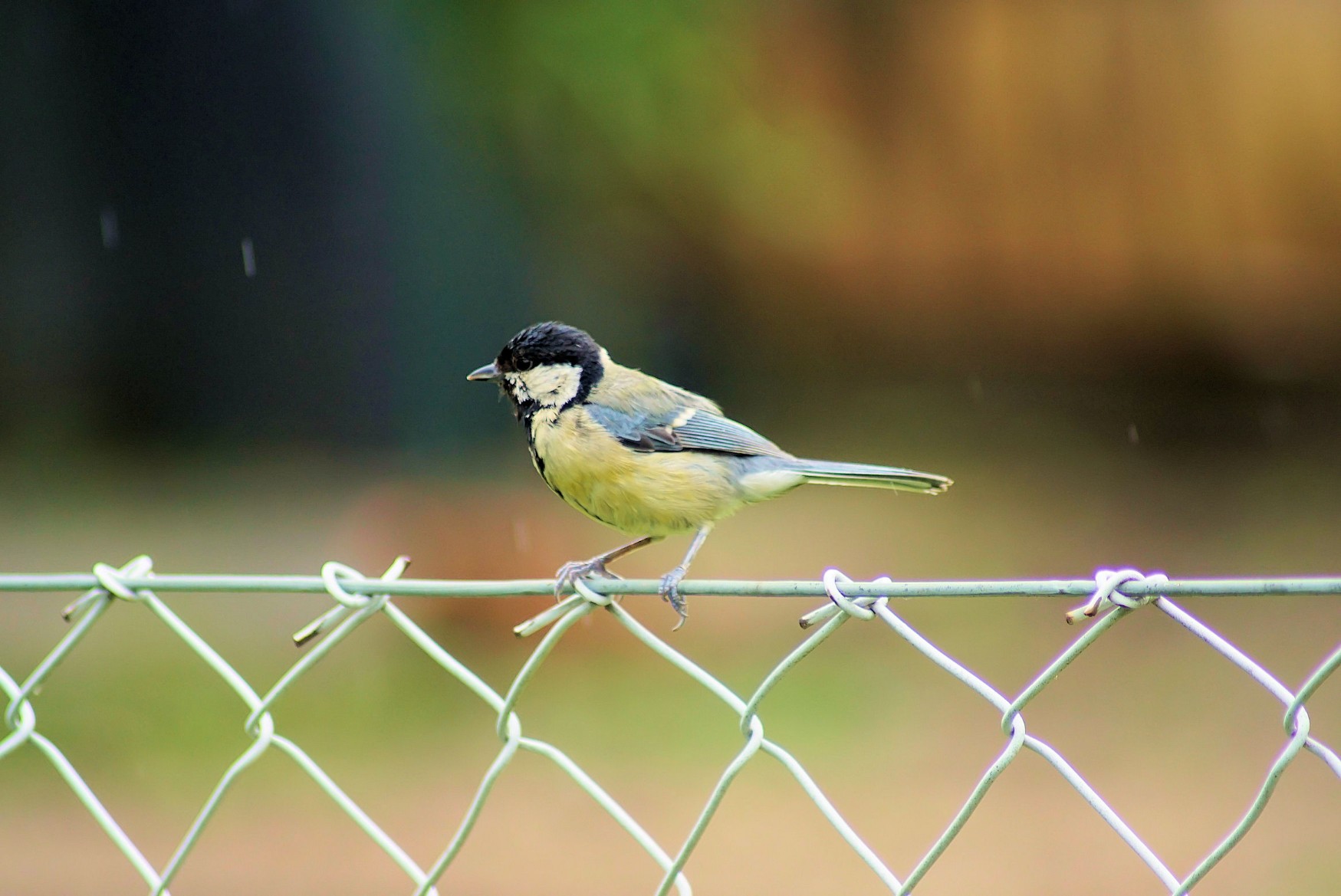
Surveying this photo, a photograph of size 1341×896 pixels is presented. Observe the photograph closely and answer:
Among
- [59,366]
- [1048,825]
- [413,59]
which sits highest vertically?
[413,59]

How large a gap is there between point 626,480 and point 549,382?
1.21 ft

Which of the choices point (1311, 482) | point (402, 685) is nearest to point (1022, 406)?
point (1311, 482)

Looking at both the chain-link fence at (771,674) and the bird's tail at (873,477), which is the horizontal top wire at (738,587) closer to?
the chain-link fence at (771,674)

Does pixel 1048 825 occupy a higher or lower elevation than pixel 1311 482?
lower

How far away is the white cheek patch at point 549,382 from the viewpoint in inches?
100

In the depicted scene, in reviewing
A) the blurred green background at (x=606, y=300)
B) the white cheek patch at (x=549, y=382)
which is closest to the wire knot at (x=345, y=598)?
the white cheek patch at (x=549, y=382)

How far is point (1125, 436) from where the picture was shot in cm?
675

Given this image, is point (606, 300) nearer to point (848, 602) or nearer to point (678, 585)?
point (678, 585)

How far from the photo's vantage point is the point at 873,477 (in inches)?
86.5

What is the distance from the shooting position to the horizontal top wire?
3.09ft

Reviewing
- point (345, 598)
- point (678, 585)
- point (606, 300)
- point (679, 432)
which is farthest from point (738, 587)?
point (606, 300)

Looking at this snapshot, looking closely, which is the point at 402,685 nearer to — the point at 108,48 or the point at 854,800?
the point at 854,800

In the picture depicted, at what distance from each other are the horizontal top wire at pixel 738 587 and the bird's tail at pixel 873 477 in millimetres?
733

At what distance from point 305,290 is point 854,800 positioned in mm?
3468
